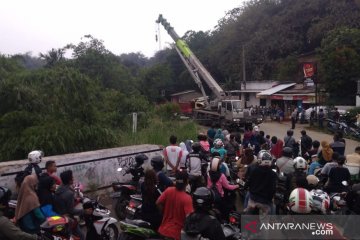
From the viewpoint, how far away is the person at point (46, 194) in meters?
6.24

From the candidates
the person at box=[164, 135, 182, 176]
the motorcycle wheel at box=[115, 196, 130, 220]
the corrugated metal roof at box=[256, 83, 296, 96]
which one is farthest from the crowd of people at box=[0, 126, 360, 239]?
the corrugated metal roof at box=[256, 83, 296, 96]

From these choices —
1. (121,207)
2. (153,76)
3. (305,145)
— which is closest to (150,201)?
(121,207)

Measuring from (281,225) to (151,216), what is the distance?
1.78m

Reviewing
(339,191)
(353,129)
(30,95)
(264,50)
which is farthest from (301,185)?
(264,50)

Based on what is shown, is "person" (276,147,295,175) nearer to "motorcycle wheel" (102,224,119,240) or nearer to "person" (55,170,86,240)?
"motorcycle wheel" (102,224,119,240)

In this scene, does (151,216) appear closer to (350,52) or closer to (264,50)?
(350,52)

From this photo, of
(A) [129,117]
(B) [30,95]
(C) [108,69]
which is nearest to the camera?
(B) [30,95]

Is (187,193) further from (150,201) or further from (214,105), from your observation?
(214,105)

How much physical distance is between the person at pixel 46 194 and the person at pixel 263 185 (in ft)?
9.98

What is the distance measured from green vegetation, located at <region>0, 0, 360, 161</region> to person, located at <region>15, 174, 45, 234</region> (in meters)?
5.14

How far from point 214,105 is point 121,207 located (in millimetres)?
23410

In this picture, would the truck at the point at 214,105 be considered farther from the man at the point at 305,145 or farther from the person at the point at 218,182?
the person at the point at 218,182

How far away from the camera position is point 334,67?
2981 centimetres

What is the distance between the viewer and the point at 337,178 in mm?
7602
